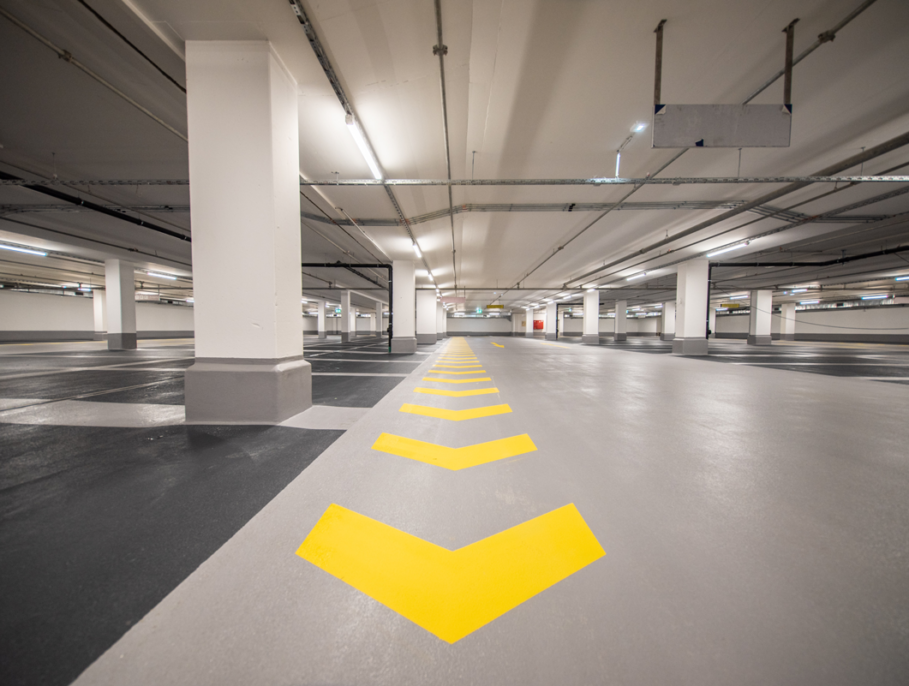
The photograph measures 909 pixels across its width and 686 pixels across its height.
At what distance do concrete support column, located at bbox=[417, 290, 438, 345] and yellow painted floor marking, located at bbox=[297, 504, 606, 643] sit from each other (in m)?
15.8

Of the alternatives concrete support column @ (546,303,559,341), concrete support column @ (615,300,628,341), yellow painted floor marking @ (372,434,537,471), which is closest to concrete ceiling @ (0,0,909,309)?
yellow painted floor marking @ (372,434,537,471)

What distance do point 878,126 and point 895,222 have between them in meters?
6.85

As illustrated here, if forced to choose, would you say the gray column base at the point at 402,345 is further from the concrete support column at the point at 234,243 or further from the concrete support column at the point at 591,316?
the concrete support column at the point at 591,316

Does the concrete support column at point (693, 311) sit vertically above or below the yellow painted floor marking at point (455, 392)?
above

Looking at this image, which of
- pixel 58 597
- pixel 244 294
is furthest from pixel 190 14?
pixel 58 597

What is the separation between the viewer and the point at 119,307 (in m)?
13.0

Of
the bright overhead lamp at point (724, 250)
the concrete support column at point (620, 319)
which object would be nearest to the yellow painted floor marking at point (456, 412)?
the bright overhead lamp at point (724, 250)

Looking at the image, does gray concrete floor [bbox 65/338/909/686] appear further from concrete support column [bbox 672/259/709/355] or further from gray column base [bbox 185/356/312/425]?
concrete support column [bbox 672/259/709/355]

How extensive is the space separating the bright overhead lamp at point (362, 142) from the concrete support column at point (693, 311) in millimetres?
13261

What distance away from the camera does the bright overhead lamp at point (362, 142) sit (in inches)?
167

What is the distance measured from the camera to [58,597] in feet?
3.46

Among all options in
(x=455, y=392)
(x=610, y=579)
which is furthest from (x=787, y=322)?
(x=610, y=579)

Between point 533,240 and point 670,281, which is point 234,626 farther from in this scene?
point 670,281

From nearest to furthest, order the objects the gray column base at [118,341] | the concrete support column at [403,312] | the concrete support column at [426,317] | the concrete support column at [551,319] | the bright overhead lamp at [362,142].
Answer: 1. the bright overhead lamp at [362,142]
2. the concrete support column at [403,312]
3. the gray column base at [118,341]
4. the concrete support column at [426,317]
5. the concrete support column at [551,319]
